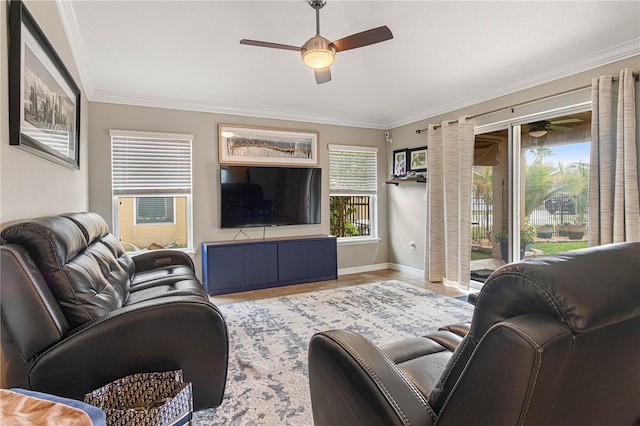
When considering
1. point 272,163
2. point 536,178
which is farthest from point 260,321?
point 536,178

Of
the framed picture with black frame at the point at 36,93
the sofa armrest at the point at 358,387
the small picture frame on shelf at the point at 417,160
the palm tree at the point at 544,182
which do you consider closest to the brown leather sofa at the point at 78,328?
the framed picture with black frame at the point at 36,93

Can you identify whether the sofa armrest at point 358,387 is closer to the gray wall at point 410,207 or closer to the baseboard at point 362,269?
the gray wall at point 410,207

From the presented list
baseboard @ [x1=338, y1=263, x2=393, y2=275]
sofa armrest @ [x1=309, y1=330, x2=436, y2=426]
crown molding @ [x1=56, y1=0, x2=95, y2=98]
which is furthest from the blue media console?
sofa armrest @ [x1=309, y1=330, x2=436, y2=426]

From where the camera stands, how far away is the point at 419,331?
9.68 ft

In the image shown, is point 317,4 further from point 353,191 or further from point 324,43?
point 353,191

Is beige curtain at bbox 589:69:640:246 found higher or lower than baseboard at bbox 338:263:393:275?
higher

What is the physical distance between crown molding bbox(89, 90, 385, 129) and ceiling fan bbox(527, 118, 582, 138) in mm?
2383

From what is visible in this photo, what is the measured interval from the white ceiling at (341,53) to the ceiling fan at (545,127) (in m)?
A: 0.43

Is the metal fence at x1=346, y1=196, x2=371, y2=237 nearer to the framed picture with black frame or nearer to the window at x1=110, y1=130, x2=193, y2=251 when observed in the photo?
the window at x1=110, y1=130, x2=193, y2=251

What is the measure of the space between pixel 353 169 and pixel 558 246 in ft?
9.75

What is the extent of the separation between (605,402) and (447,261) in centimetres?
367

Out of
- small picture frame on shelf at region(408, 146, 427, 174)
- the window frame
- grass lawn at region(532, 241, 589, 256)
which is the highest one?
small picture frame on shelf at region(408, 146, 427, 174)

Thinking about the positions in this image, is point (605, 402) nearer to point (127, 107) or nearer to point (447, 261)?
point (447, 261)

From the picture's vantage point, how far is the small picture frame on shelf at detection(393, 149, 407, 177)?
5285 mm
